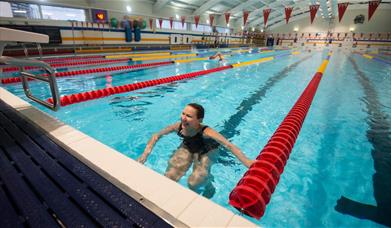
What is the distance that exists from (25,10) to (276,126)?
603 inches

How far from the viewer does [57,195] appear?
1.19m

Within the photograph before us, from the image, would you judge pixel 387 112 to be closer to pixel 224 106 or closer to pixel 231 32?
pixel 224 106

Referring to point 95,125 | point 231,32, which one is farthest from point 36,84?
point 231,32

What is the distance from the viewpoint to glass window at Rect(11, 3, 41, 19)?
1183cm

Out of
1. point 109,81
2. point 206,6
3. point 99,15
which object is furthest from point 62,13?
point 206,6

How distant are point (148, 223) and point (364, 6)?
38.3 metres

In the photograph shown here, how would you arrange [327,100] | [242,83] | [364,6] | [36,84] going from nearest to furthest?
1. [327,100]
2. [36,84]
3. [242,83]
4. [364,6]

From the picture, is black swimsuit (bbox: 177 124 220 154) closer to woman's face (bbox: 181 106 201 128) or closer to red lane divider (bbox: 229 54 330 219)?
woman's face (bbox: 181 106 201 128)

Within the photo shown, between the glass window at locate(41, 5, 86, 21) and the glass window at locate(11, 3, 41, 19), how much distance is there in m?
0.38

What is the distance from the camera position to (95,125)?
3.91 meters

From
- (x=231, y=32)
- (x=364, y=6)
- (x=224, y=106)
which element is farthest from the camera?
(x=231, y=32)

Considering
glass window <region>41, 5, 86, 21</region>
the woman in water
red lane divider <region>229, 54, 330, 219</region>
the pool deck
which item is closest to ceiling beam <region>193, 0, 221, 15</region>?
glass window <region>41, 5, 86, 21</region>

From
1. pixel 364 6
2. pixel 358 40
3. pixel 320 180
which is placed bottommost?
pixel 320 180

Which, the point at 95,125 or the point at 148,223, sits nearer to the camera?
the point at 148,223
